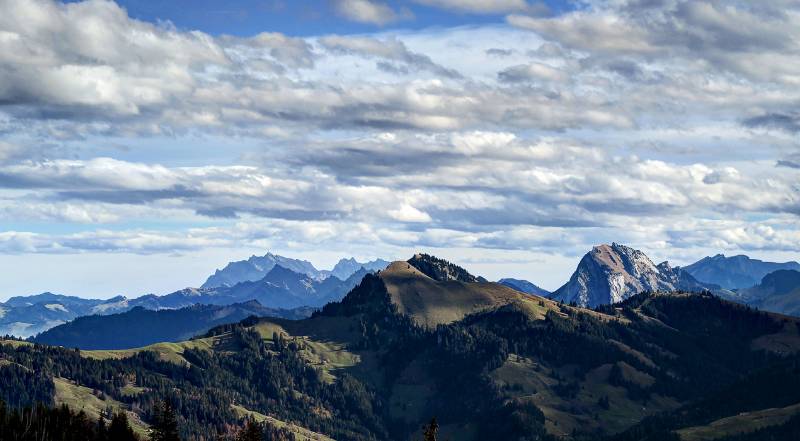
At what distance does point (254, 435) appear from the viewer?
19450 centimetres

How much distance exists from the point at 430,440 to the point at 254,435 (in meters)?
36.0

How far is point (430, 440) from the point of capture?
→ 600 ft

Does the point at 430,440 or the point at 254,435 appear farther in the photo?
the point at 254,435
